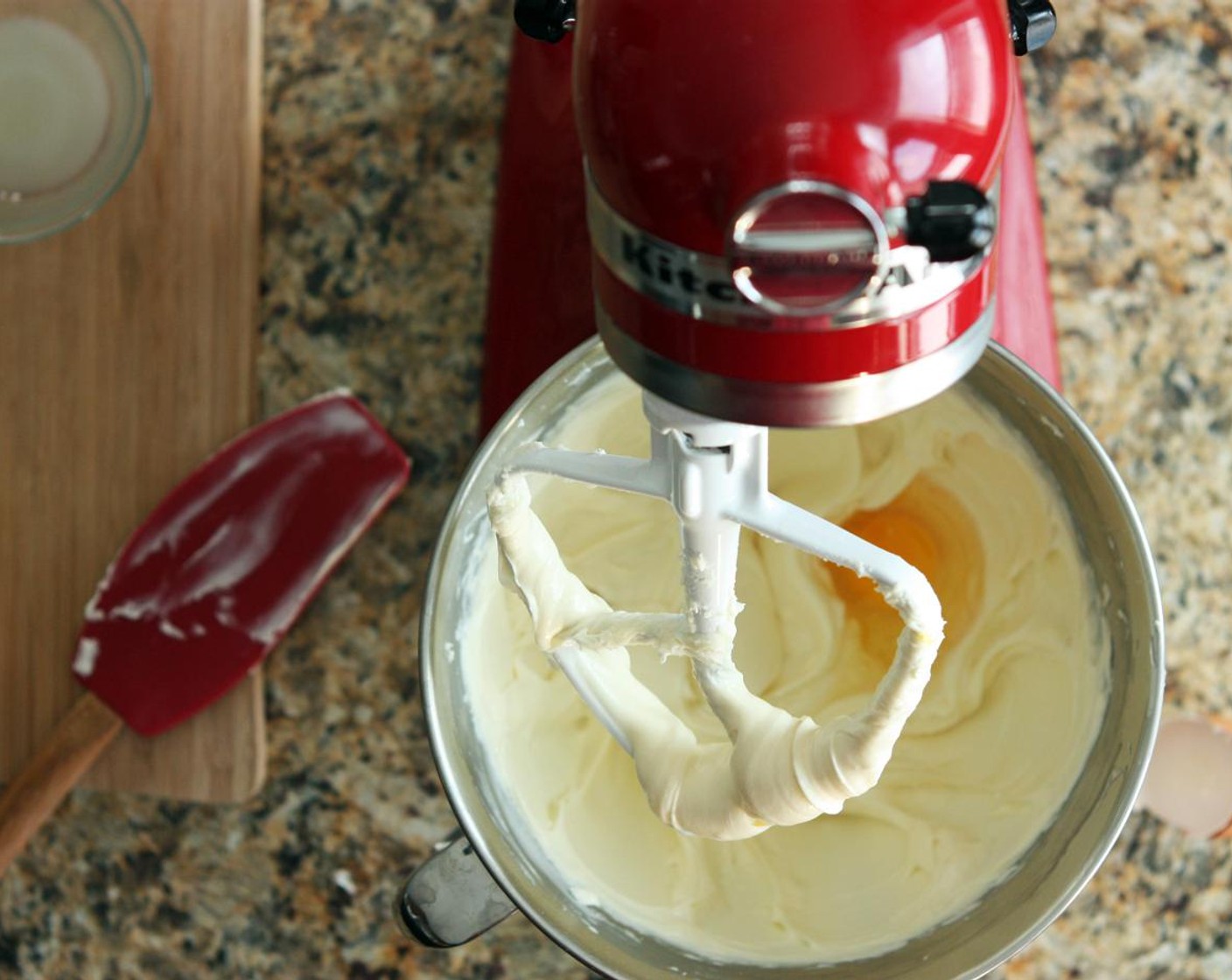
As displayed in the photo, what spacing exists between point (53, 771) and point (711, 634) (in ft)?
1.76

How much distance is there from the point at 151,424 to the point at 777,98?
665 millimetres

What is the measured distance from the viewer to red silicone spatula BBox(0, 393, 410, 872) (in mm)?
901

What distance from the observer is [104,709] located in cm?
90

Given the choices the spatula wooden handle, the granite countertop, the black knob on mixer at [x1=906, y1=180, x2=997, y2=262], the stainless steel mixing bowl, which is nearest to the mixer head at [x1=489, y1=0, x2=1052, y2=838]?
the black knob on mixer at [x1=906, y1=180, x2=997, y2=262]

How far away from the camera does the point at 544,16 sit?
53 cm

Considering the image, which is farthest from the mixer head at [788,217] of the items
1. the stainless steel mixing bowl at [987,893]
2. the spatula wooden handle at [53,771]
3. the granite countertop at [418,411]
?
the spatula wooden handle at [53,771]

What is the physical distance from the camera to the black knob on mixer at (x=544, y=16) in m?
0.53

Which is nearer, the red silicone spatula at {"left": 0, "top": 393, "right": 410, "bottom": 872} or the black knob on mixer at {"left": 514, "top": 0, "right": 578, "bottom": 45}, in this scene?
the black knob on mixer at {"left": 514, "top": 0, "right": 578, "bottom": 45}

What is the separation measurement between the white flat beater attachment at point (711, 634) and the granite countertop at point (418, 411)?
0.26 metres

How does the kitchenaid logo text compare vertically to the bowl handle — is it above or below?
above

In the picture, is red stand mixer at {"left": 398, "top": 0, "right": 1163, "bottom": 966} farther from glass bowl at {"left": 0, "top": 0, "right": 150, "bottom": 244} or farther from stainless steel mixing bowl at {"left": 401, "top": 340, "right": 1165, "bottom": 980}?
glass bowl at {"left": 0, "top": 0, "right": 150, "bottom": 244}

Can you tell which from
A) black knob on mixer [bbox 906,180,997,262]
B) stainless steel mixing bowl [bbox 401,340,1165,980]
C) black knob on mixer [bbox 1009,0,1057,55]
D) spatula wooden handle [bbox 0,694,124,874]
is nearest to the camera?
black knob on mixer [bbox 906,180,997,262]

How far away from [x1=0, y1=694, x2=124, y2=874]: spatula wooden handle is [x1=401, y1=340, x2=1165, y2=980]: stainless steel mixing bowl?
0.31m

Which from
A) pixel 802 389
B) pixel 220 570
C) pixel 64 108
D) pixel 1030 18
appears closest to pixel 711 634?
pixel 802 389
